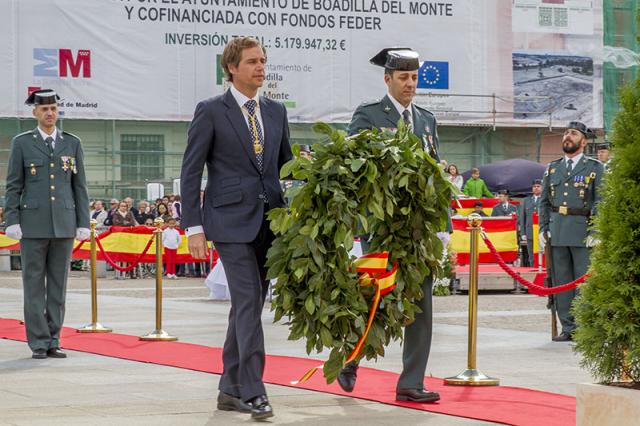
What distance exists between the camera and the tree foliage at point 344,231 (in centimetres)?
712

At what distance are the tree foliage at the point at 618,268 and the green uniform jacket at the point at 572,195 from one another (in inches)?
274

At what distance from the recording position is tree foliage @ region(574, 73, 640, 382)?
18.6ft

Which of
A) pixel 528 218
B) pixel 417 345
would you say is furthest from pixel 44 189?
pixel 528 218

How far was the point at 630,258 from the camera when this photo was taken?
18.6 feet

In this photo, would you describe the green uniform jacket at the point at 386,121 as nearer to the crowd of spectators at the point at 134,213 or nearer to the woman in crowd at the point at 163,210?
the crowd of spectators at the point at 134,213

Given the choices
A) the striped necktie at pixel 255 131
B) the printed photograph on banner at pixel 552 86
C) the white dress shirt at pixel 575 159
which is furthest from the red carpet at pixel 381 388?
the printed photograph on banner at pixel 552 86

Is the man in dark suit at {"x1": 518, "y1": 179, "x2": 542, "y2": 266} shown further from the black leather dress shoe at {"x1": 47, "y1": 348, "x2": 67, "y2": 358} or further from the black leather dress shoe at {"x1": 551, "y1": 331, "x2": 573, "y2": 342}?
the black leather dress shoe at {"x1": 47, "y1": 348, "x2": 67, "y2": 358}

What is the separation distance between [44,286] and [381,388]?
3.71m

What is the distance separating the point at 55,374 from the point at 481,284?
12.8 meters

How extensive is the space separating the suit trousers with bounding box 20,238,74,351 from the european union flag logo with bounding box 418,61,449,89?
103 ft

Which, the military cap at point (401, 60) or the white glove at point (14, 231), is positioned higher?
the military cap at point (401, 60)

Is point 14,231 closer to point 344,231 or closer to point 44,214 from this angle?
point 44,214

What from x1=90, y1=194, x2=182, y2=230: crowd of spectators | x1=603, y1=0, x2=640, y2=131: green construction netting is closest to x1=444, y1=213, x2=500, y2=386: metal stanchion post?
x1=90, y1=194, x2=182, y2=230: crowd of spectators

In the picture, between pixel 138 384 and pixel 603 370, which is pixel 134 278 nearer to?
pixel 138 384
